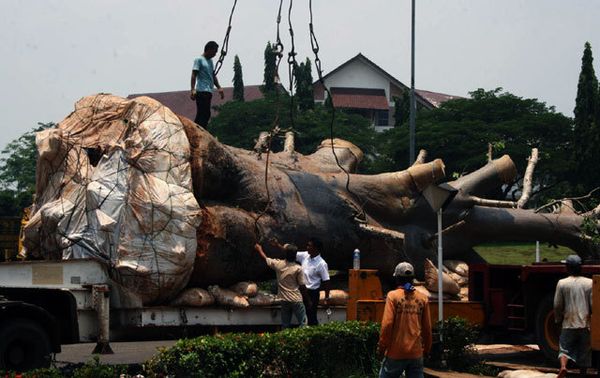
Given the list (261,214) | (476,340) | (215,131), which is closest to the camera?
(476,340)

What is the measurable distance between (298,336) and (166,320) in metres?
4.26

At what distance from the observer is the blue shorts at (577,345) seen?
1341 cm

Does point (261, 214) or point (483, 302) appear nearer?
point (483, 302)

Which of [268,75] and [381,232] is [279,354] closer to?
[381,232]

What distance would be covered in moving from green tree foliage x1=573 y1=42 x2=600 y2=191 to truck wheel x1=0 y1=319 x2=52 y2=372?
1493 inches

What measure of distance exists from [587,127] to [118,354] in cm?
3679

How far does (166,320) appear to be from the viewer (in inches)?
650

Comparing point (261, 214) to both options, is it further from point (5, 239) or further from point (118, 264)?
point (5, 239)

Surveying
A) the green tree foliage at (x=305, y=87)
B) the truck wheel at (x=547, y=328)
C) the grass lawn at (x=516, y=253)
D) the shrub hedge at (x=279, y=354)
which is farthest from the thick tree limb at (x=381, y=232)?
the green tree foliage at (x=305, y=87)

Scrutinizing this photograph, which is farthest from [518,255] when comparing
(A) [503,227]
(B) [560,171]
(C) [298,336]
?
(C) [298,336]

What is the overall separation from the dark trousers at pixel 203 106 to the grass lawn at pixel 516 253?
17331 mm

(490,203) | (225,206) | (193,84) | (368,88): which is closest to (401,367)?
(225,206)

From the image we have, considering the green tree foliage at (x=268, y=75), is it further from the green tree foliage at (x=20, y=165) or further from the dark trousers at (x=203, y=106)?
the dark trousers at (x=203, y=106)

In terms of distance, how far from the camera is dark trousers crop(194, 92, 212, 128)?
18.9 meters
